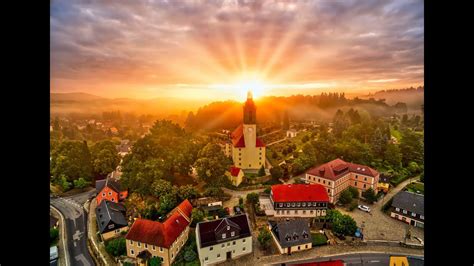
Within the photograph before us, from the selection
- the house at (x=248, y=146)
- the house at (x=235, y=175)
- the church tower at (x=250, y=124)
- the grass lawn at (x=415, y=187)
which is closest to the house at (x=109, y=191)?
the house at (x=235, y=175)

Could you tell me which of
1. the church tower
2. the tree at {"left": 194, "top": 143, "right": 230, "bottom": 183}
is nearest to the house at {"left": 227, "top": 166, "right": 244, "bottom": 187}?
the tree at {"left": 194, "top": 143, "right": 230, "bottom": 183}

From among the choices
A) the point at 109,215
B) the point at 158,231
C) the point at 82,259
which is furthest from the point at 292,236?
the point at 82,259

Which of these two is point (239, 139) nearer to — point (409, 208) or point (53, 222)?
point (409, 208)

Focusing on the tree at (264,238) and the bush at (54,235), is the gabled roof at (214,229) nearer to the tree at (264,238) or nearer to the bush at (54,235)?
the tree at (264,238)

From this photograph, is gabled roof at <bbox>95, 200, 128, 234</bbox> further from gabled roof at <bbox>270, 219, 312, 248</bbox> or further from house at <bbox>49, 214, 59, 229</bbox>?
gabled roof at <bbox>270, 219, 312, 248</bbox>
